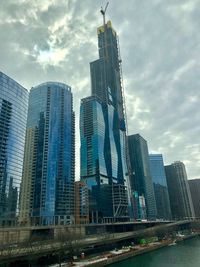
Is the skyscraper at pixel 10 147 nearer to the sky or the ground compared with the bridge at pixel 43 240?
nearer to the sky

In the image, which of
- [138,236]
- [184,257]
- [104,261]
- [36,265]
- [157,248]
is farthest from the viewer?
[138,236]

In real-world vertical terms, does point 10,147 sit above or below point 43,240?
above

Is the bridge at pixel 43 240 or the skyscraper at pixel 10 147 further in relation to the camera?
the skyscraper at pixel 10 147

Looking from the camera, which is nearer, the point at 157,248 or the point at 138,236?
the point at 157,248

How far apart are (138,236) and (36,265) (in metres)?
75.9

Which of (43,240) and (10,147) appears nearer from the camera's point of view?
(43,240)

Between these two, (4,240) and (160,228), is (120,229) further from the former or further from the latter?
(4,240)

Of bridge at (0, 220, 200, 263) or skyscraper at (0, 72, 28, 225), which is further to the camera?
skyscraper at (0, 72, 28, 225)

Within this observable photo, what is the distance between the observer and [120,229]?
178 meters

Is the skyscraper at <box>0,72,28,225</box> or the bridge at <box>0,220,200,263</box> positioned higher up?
the skyscraper at <box>0,72,28,225</box>

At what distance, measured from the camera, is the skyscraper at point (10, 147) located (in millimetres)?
171625

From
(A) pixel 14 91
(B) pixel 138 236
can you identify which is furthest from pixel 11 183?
(B) pixel 138 236

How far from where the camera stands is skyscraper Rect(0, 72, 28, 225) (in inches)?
6757

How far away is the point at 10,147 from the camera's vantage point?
180 m
